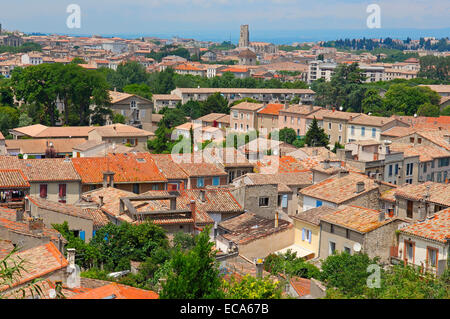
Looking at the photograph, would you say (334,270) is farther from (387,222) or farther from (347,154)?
(347,154)

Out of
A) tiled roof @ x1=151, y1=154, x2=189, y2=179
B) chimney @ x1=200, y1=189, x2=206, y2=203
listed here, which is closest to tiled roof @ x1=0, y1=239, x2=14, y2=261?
chimney @ x1=200, y1=189, x2=206, y2=203

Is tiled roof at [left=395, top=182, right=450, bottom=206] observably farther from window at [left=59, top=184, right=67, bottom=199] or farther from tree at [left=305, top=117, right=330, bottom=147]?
tree at [left=305, top=117, right=330, bottom=147]

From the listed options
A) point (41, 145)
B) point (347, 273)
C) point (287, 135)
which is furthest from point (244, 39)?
point (347, 273)

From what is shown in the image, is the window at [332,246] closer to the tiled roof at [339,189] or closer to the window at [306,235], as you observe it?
the window at [306,235]

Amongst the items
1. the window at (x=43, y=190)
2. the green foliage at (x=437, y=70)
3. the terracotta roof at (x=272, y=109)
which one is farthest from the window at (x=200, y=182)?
the green foliage at (x=437, y=70)

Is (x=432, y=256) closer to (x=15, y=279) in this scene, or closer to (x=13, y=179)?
(x=15, y=279)
